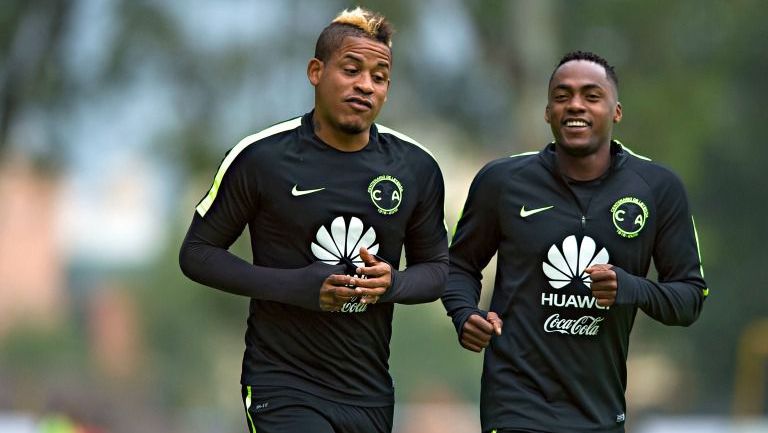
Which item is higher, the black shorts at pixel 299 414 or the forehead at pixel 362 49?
the forehead at pixel 362 49

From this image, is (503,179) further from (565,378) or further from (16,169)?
(16,169)

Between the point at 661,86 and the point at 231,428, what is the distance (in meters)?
9.33

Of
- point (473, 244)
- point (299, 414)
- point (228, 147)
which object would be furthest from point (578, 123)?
point (228, 147)

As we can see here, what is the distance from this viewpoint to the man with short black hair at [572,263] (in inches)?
272

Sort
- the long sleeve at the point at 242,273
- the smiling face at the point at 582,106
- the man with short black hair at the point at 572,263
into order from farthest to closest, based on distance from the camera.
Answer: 1. the smiling face at the point at 582,106
2. the man with short black hair at the point at 572,263
3. the long sleeve at the point at 242,273

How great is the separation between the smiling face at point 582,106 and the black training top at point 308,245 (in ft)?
2.49

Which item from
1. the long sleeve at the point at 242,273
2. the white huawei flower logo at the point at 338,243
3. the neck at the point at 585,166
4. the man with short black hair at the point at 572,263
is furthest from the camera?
the neck at the point at 585,166

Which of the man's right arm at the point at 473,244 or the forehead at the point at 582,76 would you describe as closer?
the forehead at the point at 582,76

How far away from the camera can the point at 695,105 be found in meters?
25.5

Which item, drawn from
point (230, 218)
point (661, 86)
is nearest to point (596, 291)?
point (230, 218)

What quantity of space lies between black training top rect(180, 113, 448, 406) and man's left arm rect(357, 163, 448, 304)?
0.02 metres

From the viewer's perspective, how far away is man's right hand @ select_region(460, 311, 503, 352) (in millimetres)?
6754

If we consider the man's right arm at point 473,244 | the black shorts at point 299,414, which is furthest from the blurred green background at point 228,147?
the black shorts at point 299,414

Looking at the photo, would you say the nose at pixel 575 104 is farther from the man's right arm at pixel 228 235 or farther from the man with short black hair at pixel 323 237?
the man's right arm at pixel 228 235
